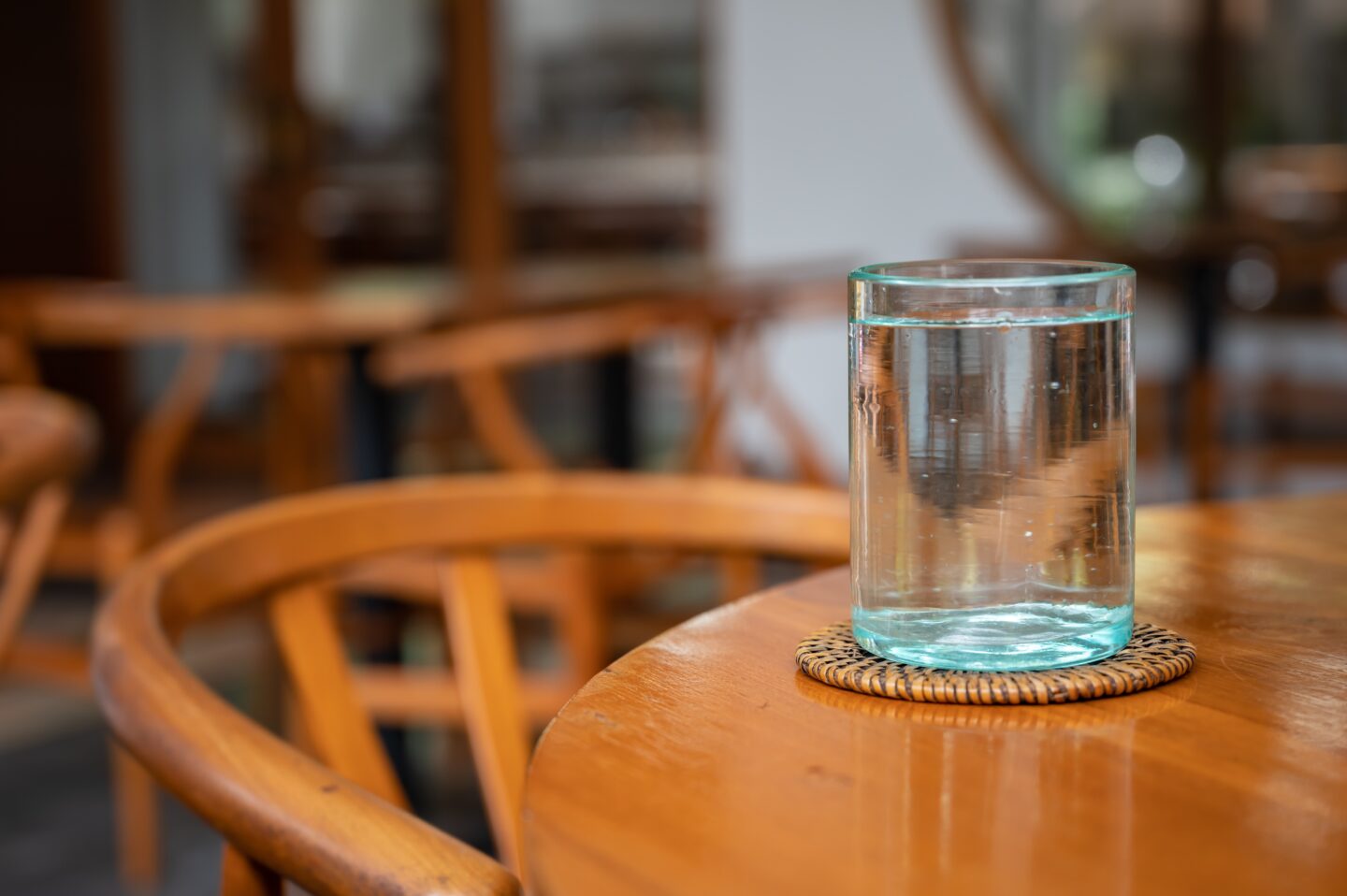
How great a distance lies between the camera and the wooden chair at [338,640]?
52cm

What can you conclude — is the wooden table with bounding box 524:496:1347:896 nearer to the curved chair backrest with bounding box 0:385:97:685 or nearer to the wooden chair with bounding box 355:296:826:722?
the curved chair backrest with bounding box 0:385:97:685

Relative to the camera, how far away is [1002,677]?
509mm

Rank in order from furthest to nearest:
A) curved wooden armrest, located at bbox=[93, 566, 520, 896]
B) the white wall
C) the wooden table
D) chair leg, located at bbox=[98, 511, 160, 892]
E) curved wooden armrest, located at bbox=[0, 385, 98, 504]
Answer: the white wall → chair leg, located at bbox=[98, 511, 160, 892] → curved wooden armrest, located at bbox=[0, 385, 98, 504] → curved wooden armrest, located at bbox=[93, 566, 520, 896] → the wooden table

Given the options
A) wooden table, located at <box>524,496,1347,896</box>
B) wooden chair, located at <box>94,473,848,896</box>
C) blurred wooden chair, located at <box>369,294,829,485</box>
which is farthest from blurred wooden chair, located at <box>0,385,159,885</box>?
wooden table, located at <box>524,496,1347,896</box>

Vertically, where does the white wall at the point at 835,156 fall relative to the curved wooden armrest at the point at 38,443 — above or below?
above

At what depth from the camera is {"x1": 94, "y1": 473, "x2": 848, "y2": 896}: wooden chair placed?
52cm

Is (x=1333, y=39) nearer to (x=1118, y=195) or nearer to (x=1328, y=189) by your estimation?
(x=1328, y=189)

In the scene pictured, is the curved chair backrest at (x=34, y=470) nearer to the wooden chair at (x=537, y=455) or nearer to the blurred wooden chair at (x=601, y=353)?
the wooden chair at (x=537, y=455)

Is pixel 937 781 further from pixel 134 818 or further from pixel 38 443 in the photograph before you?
pixel 134 818

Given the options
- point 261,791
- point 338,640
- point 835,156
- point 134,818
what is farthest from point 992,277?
point 835,156

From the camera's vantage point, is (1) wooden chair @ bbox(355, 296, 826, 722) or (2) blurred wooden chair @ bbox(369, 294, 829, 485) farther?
(2) blurred wooden chair @ bbox(369, 294, 829, 485)

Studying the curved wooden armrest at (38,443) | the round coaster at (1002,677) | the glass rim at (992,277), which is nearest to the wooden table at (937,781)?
the round coaster at (1002,677)

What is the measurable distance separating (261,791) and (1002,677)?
0.25 meters

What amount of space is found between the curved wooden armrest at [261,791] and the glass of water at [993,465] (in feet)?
0.54
